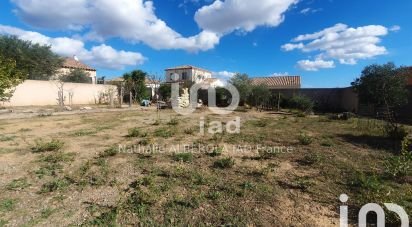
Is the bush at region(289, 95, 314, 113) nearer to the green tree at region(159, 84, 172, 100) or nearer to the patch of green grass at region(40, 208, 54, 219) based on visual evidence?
the green tree at region(159, 84, 172, 100)

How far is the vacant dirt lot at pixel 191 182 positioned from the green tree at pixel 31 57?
20.1 meters

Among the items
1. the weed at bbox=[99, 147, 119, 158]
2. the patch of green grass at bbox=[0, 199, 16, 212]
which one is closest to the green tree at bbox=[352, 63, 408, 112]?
the weed at bbox=[99, 147, 119, 158]

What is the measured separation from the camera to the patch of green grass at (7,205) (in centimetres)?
306

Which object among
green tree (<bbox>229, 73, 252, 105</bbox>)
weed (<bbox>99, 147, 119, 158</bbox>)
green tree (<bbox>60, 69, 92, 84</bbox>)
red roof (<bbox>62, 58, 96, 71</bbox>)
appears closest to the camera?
weed (<bbox>99, 147, 119, 158</bbox>)

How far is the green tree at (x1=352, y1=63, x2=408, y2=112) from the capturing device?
1255cm

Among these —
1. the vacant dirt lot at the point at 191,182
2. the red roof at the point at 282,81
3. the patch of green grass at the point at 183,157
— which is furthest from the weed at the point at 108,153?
the red roof at the point at 282,81

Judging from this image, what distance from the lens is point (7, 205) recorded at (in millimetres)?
3148

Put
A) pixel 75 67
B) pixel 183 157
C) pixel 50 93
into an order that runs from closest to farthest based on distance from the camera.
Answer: pixel 183 157, pixel 50 93, pixel 75 67

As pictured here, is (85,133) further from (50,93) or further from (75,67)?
(75,67)

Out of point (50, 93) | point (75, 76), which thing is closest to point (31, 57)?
point (75, 76)

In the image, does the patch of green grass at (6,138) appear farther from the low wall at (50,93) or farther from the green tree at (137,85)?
the green tree at (137,85)

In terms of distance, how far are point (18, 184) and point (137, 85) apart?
21544 millimetres

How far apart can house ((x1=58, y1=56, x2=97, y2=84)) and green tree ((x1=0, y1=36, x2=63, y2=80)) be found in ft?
8.53

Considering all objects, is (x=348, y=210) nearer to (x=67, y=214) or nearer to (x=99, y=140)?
(x=67, y=214)
